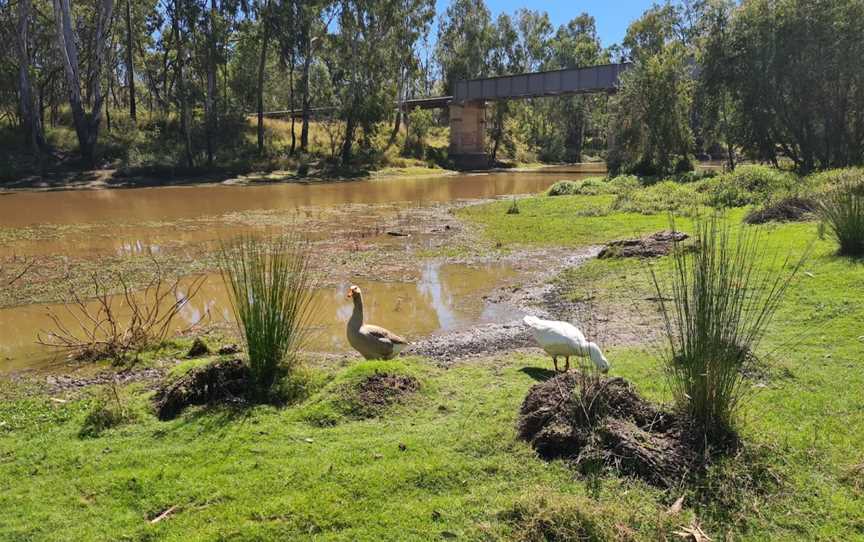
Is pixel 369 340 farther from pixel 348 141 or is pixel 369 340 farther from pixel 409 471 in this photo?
pixel 348 141

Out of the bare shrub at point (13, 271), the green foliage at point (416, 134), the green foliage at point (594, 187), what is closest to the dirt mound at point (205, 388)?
the bare shrub at point (13, 271)

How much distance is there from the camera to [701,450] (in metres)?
4.03

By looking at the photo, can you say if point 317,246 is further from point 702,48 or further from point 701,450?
point 702,48

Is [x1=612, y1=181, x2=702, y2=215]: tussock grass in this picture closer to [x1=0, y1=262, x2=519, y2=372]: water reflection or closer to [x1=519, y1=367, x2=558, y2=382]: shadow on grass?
[x1=0, y1=262, x2=519, y2=372]: water reflection

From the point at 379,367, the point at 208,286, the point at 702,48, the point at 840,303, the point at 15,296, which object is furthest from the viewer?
the point at 702,48

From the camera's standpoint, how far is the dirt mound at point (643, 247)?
12.0m

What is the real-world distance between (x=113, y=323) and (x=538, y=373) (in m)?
4.72

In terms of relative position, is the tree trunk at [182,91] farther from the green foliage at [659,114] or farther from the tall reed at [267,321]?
the tall reed at [267,321]

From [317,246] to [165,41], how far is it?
3770 centimetres

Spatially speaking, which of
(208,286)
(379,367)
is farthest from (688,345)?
(208,286)

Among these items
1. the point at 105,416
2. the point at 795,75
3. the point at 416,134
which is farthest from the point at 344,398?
the point at 416,134

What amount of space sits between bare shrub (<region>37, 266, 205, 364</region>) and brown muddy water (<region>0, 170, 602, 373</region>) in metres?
0.21

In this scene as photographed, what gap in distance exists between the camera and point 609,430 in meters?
4.20

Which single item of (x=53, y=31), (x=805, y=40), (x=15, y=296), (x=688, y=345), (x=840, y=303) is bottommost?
(x=15, y=296)
